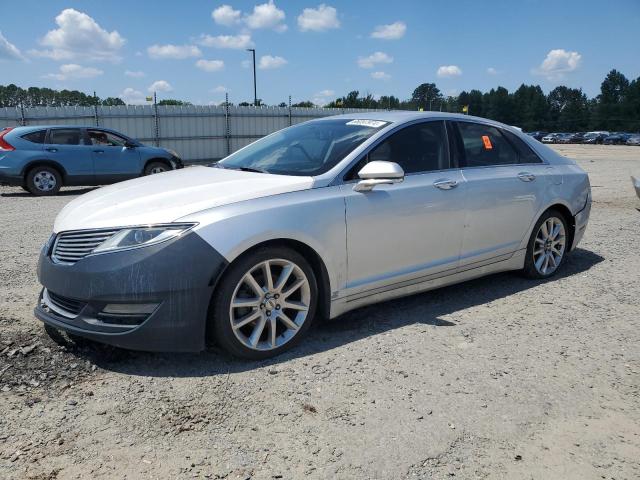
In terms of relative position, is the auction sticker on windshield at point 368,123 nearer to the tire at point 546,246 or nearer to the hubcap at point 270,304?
the hubcap at point 270,304

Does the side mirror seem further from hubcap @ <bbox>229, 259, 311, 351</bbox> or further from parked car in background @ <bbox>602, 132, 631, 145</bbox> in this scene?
parked car in background @ <bbox>602, 132, 631, 145</bbox>

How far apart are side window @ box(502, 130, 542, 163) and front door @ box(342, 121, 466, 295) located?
98 centimetres

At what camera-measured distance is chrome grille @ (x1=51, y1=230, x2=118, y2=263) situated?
10.2 ft

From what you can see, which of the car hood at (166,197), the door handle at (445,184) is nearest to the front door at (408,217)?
the door handle at (445,184)

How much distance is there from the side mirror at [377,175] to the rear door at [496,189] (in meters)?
Result: 1.03

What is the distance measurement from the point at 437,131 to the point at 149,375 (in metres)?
2.90

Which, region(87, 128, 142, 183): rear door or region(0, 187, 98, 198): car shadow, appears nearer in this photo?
region(0, 187, 98, 198): car shadow

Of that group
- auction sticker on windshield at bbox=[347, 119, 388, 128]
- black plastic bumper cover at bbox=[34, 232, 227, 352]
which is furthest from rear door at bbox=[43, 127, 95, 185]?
black plastic bumper cover at bbox=[34, 232, 227, 352]

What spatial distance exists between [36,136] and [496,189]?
10.9 meters

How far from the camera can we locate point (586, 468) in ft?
7.82

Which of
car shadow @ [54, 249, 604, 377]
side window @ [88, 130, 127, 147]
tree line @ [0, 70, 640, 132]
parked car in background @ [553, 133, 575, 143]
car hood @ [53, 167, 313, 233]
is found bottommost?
car shadow @ [54, 249, 604, 377]

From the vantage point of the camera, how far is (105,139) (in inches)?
502

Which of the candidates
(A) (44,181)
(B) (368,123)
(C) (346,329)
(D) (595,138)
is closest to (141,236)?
(C) (346,329)

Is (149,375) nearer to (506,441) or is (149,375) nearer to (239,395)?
(239,395)
